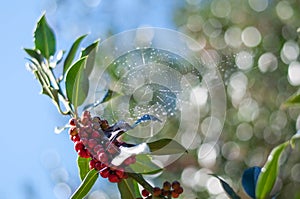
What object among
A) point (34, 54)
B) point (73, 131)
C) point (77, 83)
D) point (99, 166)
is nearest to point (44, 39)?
point (34, 54)

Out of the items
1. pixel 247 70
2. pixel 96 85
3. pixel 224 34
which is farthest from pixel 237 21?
pixel 96 85

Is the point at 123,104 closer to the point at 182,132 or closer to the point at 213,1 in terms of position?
the point at 182,132

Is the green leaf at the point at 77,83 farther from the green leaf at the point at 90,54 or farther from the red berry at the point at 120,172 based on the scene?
the red berry at the point at 120,172

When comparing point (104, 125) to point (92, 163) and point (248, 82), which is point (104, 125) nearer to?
point (92, 163)

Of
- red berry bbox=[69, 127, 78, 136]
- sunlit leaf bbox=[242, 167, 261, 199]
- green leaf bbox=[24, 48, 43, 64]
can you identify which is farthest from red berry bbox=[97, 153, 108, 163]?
green leaf bbox=[24, 48, 43, 64]

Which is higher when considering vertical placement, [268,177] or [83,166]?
[83,166]

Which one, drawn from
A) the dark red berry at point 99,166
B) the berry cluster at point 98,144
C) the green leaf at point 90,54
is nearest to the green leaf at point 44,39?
the green leaf at point 90,54
